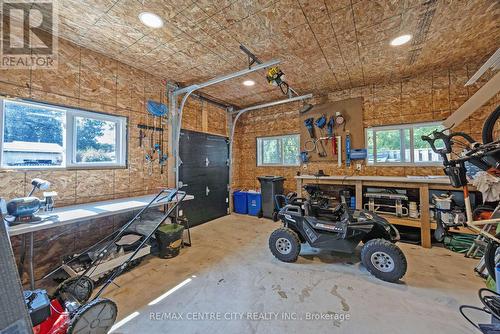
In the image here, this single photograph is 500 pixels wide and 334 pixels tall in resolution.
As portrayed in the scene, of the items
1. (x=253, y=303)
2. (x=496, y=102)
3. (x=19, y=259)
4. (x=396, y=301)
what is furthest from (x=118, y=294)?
(x=496, y=102)

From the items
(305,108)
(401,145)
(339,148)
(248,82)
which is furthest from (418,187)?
(248,82)

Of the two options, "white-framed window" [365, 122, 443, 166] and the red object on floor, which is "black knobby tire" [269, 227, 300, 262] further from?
"white-framed window" [365, 122, 443, 166]

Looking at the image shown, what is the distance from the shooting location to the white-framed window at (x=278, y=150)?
5066mm

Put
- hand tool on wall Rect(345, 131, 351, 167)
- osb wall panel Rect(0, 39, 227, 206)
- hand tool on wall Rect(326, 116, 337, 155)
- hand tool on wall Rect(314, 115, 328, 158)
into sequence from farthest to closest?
hand tool on wall Rect(314, 115, 328, 158), hand tool on wall Rect(326, 116, 337, 155), hand tool on wall Rect(345, 131, 351, 167), osb wall panel Rect(0, 39, 227, 206)

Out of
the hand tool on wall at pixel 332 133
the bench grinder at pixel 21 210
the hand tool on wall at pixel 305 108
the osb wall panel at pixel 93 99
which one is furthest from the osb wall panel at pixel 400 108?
the bench grinder at pixel 21 210

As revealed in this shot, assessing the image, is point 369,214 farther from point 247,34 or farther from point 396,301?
point 247,34

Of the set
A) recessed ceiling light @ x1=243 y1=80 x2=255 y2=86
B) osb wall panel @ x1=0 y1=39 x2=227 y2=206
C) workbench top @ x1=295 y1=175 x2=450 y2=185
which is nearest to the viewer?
osb wall panel @ x1=0 y1=39 x2=227 y2=206

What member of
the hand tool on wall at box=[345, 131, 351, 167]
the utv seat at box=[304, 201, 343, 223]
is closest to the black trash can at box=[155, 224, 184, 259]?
the utv seat at box=[304, 201, 343, 223]

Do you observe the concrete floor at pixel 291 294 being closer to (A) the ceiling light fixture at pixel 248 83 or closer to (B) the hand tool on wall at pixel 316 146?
(B) the hand tool on wall at pixel 316 146

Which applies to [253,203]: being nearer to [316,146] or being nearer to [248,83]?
[316,146]

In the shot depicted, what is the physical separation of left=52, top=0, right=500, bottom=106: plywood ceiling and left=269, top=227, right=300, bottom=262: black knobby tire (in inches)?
103

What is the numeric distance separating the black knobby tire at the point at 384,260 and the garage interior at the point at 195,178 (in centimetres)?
2

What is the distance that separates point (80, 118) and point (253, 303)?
334 cm

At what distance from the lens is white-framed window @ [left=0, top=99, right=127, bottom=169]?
217 cm
